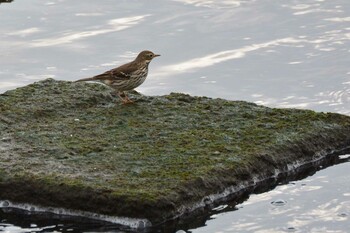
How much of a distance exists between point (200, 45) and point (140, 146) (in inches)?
183

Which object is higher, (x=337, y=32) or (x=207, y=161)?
(x=337, y=32)

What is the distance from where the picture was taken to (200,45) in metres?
14.7

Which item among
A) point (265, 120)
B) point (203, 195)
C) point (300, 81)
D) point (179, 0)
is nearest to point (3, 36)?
point (179, 0)

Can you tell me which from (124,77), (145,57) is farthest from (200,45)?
(124,77)

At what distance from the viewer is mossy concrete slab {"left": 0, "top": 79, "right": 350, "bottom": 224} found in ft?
30.4

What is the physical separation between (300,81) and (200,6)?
116 inches

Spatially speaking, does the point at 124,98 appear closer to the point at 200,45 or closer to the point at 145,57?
the point at 145,57

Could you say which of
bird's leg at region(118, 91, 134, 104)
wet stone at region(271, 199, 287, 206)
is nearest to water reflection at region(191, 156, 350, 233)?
wet stone at region(271, 199, 287, 206)

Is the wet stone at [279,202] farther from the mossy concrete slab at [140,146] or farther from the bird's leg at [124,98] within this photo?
the bird's leg at [124,98]

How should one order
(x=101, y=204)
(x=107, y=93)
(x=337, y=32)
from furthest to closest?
(x=337, y=32) → (x=107, y=93) → (x=101, y=204)

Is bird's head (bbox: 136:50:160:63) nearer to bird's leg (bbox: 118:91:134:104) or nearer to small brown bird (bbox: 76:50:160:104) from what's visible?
small brown bird (bbox: 76:50:160:104)

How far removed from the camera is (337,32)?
15.0 meters

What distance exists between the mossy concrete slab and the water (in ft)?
5.49

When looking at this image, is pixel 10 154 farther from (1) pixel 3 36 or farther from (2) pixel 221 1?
(2) pixel 221 1
